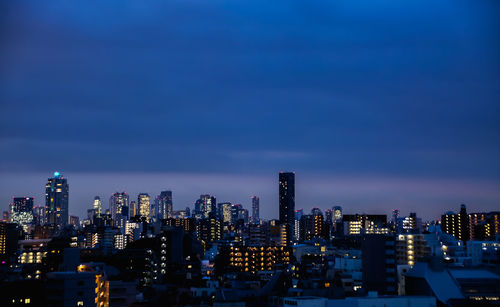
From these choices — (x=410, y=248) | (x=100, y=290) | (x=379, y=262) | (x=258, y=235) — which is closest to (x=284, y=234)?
(x=258, y=235)

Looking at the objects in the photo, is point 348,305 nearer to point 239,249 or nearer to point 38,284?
point 38,284

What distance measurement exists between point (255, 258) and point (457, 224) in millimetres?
50864

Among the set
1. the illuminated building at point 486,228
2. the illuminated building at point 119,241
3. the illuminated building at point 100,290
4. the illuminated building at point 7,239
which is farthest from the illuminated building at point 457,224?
the illuminated building at point 100,290

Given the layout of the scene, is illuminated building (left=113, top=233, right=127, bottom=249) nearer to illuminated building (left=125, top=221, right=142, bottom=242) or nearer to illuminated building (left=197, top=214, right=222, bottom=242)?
illuminated building (left=125, top=221, right=142, bottom=242)

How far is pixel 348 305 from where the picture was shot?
3519 centimetres

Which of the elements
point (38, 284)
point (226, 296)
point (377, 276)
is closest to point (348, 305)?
point (226, 296)

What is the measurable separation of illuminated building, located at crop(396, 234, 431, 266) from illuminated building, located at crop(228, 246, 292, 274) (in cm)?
2011

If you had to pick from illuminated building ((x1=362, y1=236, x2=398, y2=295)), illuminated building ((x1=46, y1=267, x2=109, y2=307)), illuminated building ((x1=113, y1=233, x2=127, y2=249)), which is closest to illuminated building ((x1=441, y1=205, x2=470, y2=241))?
illuminated building ((x1=113, y1=233, x2=127, y2=249))

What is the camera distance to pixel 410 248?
67.7m

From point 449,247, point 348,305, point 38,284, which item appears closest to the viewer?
point 348,305

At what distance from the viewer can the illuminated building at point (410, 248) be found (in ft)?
217

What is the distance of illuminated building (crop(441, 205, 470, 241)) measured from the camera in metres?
123

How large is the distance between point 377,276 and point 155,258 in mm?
38425

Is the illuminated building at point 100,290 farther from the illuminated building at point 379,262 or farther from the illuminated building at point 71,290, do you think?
the illuminated building at point 379,262
